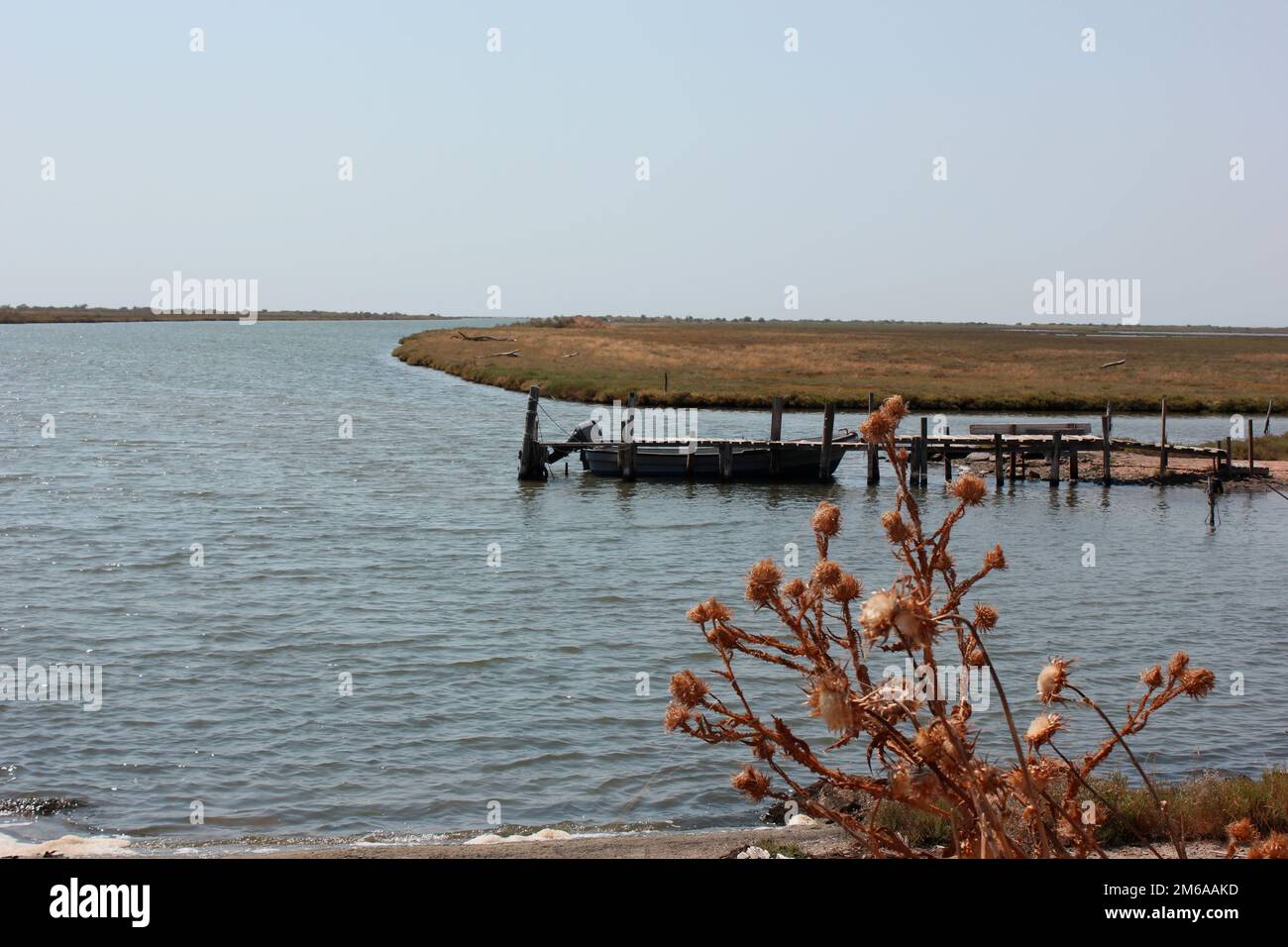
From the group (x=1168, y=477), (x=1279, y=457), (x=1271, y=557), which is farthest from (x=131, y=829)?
(x=1279, y=457)

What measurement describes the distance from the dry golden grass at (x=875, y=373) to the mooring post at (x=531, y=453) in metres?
22.6

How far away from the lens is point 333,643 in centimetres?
2062

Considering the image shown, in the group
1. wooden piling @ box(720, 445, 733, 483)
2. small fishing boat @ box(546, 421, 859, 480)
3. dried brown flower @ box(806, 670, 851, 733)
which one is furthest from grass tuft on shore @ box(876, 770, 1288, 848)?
small fishing boat @ box(546, 421, 859, 480)

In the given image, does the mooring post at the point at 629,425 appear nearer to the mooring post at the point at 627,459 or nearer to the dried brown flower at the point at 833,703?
the mooring post at the point at 627,459

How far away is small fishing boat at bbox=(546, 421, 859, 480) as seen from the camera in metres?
40.9

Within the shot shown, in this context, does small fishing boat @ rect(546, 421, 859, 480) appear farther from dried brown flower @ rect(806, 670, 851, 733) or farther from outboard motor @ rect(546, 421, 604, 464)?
dried brown flower @ rect(806, 670, 851, 733)

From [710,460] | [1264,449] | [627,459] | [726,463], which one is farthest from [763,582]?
[1264,449]

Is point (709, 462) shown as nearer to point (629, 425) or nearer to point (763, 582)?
point (629, 425)

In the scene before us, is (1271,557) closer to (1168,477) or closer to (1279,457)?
(1168,477)

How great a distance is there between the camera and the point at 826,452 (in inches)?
1604

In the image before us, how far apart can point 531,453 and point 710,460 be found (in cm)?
570
